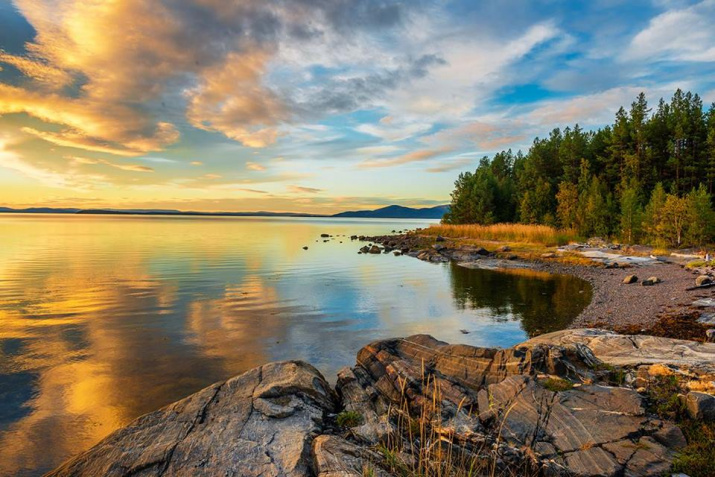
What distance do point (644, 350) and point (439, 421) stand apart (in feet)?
24.6

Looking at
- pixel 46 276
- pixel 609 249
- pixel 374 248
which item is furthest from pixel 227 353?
pixel 609 249

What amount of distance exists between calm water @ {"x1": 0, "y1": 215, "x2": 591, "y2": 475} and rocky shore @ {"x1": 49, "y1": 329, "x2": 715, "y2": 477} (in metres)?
3.12

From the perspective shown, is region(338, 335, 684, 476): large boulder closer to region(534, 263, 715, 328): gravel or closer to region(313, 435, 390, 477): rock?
region(313, 435, 390, 477): rock

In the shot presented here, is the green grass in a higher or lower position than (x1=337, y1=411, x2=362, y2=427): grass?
higher

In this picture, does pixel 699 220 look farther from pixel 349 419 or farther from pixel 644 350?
pixel 349 419

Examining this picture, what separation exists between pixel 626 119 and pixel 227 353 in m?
76.0

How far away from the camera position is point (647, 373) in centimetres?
805

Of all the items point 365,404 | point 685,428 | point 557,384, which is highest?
point 557,384

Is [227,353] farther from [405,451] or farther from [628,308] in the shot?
Result: [628,308]

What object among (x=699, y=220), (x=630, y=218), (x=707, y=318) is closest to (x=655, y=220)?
(x=630, y=218)

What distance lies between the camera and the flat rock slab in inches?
344

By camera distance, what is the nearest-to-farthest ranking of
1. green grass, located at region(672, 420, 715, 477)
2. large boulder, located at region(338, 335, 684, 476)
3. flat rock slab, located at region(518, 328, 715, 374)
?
green grass, located at region(672, 420, 715, 477), large boulder, located at region(338, 335, 684, 476), flat rock slab, located at region(518, 328, 715, 374)

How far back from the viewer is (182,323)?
17.2 meters

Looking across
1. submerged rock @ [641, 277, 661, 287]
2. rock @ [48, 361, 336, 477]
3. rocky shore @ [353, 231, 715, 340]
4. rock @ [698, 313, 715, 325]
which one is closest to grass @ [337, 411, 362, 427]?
rock @ [48, 361, 336, 477]
